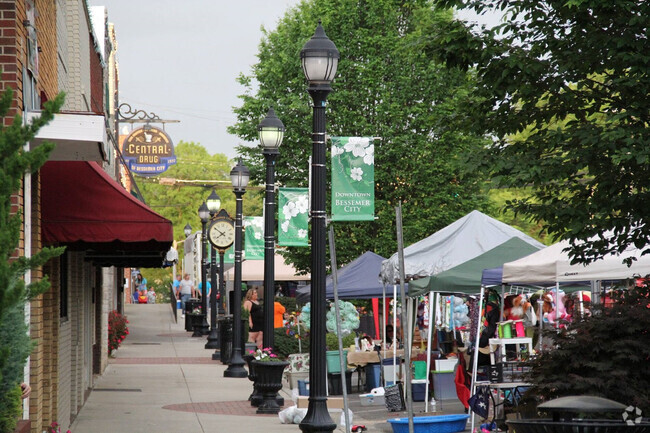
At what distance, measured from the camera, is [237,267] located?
955 inches

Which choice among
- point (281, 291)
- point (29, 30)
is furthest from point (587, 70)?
point (281, 291)

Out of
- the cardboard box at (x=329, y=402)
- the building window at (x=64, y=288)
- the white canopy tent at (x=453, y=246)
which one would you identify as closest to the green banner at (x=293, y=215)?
the white canopy tent at (x=453, y=246)

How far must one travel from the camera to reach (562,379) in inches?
382

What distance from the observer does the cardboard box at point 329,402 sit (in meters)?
16.5

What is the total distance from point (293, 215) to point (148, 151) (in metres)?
19.3

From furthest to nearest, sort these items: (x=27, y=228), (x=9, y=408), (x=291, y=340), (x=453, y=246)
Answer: (x=291, y=340), (x=453, y=246), (x=27, y=228), (x=9, y=408)

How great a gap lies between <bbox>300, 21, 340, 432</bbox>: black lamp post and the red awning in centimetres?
197

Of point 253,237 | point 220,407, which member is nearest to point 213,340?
point 253,237

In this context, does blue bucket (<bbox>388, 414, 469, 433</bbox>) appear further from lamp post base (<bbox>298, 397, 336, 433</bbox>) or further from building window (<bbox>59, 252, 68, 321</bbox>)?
building window (<bbox>59, 252, 68, 321</bbox>)

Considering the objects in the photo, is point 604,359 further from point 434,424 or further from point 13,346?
point 13,346

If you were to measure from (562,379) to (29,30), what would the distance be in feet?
19.6

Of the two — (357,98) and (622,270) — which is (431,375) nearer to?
(622,270)

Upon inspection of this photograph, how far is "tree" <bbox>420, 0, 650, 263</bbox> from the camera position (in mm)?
10281

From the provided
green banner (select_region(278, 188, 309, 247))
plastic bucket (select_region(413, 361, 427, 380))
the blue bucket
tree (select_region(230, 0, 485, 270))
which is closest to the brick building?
green banner (select_region(278, 188, 309, 247))
